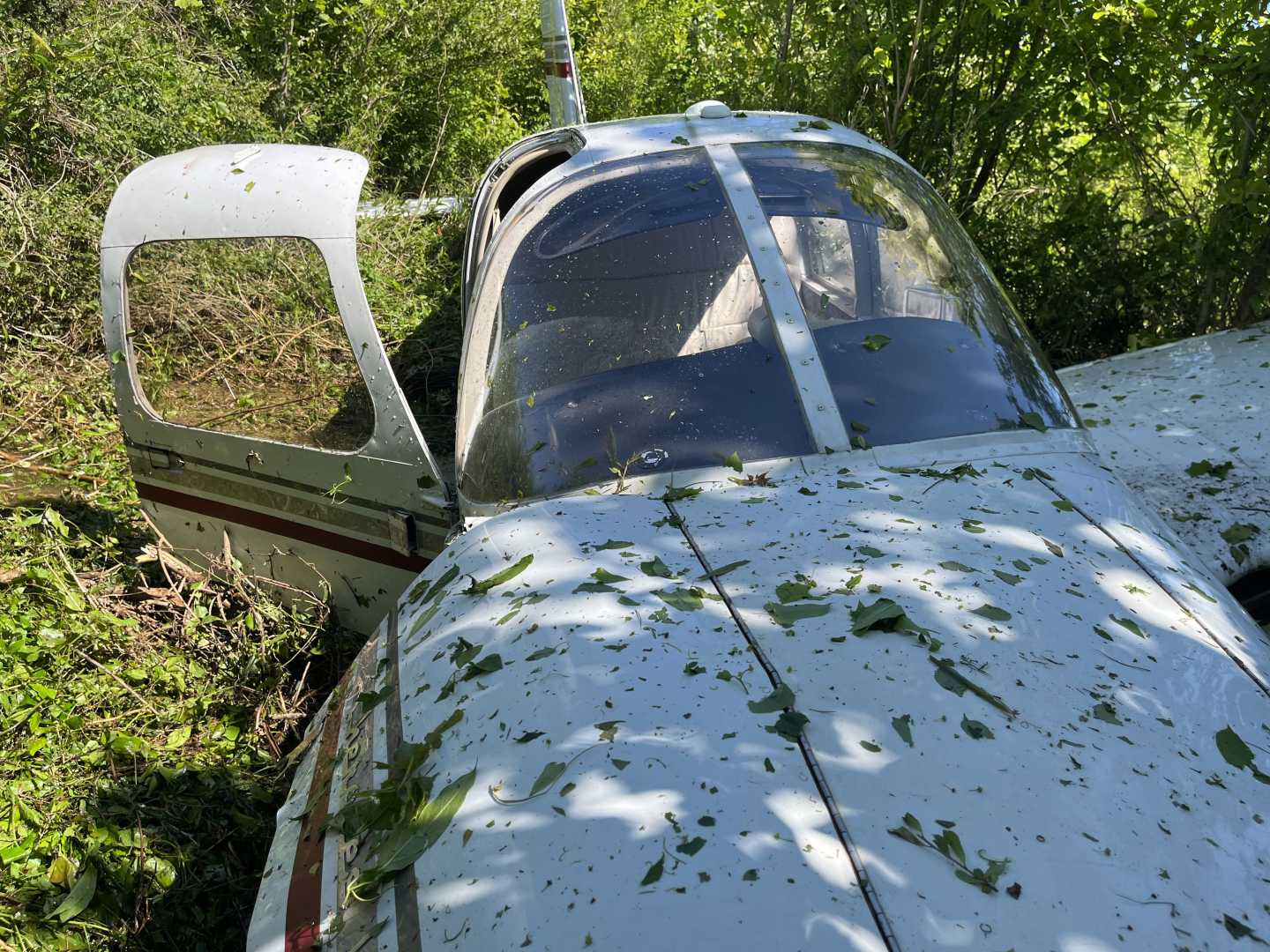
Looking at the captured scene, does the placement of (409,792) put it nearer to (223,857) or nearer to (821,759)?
(821,759)

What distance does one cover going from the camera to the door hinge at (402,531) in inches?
139

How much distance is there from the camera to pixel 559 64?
666 centimetres

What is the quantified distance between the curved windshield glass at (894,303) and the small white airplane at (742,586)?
0.05 ft

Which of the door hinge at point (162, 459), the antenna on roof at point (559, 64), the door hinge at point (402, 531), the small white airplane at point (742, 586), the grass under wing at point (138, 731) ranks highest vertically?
the antenna on roof at point (559, 64)

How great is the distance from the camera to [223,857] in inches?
133

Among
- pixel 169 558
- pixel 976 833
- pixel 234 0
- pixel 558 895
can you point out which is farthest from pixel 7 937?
pixel 234 0

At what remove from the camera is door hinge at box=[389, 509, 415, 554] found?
3539 mm

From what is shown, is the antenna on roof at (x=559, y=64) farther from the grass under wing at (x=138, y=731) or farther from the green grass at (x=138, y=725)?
the grass under wing at (x=138, y=731)

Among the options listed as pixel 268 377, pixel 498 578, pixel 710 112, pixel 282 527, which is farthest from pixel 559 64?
pixel 498 578

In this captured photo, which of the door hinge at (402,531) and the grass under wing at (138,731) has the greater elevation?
the door hinge at (402,531)

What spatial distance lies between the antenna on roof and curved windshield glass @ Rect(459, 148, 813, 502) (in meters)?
3.31

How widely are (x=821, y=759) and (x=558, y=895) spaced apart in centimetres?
48

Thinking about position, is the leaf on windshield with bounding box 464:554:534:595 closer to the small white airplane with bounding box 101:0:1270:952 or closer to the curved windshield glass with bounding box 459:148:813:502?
the small white airplane with bounding box 101:0:1270:952

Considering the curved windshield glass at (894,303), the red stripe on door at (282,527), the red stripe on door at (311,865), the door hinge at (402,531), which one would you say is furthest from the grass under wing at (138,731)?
the curved windshield glass at (894,303)
